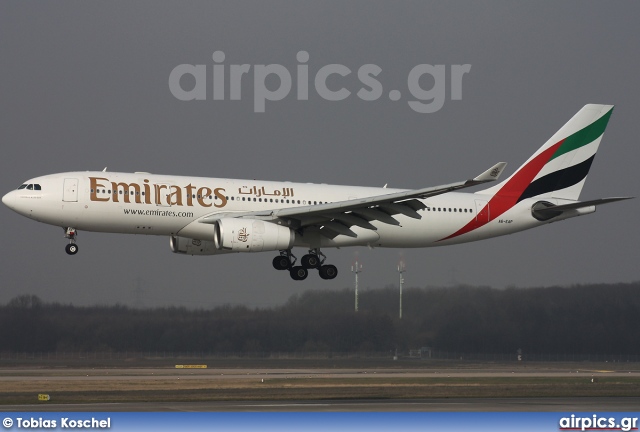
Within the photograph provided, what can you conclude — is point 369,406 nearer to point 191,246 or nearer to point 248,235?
point 248,235

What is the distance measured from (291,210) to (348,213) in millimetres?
2572

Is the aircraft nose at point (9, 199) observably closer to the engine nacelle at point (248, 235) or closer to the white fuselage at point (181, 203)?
the white fuselage at point (181, 203)

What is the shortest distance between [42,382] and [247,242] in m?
10.4

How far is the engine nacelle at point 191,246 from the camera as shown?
47.8 meters

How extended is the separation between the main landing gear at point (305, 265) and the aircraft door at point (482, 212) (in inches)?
274

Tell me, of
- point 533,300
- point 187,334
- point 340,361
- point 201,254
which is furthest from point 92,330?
point 533,300

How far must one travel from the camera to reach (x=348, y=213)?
45.9m

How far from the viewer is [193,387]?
43438mm

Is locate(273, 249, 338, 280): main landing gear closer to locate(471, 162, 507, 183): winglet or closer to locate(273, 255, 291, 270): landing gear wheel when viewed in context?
locate(273, 255, 291, 270): landing gear wheel

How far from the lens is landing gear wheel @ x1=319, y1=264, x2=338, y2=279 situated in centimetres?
4903

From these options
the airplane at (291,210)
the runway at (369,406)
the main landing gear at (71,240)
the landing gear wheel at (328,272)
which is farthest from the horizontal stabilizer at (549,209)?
the main landing gear at (71,240)

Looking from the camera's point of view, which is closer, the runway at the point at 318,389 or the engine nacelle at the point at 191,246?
the runway at the point at 318,389

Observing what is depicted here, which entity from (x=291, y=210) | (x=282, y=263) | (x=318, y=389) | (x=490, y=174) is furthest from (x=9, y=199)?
(x=490, y=174)

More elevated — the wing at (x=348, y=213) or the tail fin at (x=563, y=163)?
the tail fin at (x=563, y=163)
